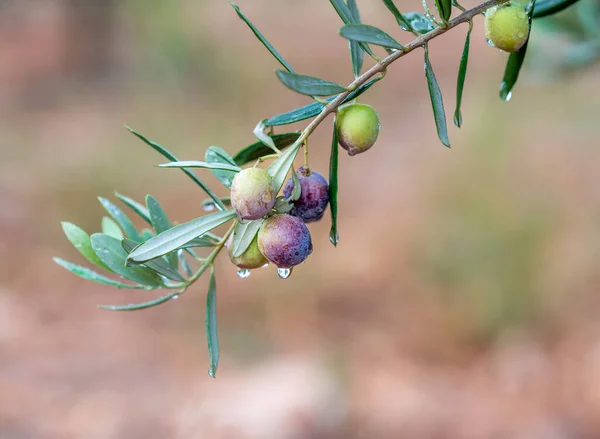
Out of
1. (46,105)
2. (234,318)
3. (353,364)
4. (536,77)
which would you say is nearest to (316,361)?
(353,364)

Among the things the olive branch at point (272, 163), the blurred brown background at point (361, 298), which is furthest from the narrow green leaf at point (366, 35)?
the blurred brown background at point (361, 298)

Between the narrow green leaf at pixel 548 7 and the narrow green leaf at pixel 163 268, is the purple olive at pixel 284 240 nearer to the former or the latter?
the narrow green leaf at pixel 163 268

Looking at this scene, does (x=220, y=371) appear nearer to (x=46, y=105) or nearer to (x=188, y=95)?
(x=188, y=95)

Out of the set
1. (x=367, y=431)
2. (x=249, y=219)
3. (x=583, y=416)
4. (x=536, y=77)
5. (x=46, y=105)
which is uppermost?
(x=46, y=105)

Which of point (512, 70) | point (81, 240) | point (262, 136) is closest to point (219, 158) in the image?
point (262, 136)

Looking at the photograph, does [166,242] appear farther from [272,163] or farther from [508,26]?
[508,26]
